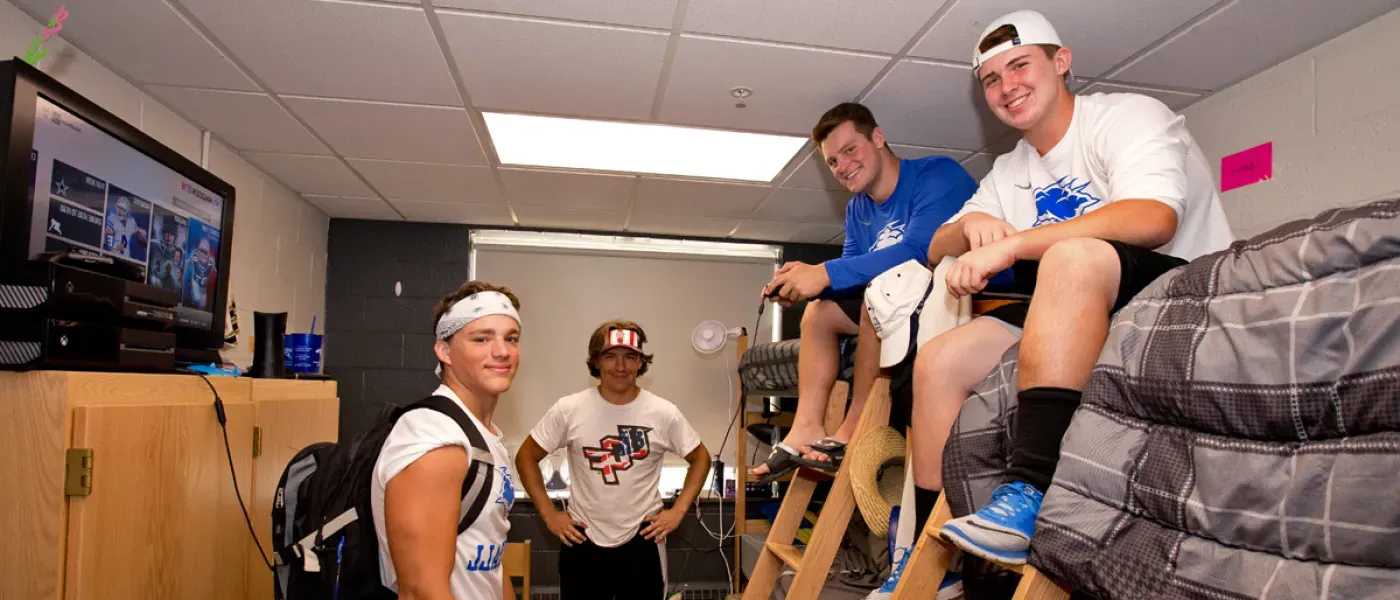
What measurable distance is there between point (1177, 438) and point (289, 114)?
127 inches

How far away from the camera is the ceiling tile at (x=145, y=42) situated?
2240 mm

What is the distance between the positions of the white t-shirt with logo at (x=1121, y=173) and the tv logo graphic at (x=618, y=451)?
2.34 m

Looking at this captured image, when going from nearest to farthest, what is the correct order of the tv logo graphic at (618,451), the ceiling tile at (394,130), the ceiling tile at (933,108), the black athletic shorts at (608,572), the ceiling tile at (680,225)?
the ceiling tile at (933,108) < the ceiling tile at (394,130) < the black athletic shorts at (608,572) < the tv logo graphic at (618,451) < the ceiling tile at (680,225)

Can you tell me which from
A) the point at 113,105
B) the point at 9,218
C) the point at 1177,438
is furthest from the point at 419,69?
the point at 1177,438

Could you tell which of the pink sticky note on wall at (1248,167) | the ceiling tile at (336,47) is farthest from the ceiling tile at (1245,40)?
the ceiling tile at (336,47)

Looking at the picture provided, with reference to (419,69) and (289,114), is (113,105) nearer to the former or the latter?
(289,114)

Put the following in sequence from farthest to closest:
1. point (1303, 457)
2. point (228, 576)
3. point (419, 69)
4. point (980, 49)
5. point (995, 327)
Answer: point (419, 69) < point (228, 576) < point (980, 49) < point (995, 327) < point (1303, 457)

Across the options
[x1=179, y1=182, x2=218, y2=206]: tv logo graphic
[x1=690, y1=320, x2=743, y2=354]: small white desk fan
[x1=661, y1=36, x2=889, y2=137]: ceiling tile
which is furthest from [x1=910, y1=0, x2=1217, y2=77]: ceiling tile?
[x1=690, y1=320, x2=743, y2=354]: small white desk fan

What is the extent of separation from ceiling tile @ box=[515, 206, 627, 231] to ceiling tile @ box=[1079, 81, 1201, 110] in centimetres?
276

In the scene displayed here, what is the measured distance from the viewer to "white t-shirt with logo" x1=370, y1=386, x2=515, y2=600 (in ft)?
5.37

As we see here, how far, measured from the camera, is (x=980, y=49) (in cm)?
199

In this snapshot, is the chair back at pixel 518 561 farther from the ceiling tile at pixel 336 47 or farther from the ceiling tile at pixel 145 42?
the ceiling tile at pixel 145 42

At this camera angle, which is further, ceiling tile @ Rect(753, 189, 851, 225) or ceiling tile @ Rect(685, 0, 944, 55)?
ceiling tile @ Rect(753, 189, 851, 225)

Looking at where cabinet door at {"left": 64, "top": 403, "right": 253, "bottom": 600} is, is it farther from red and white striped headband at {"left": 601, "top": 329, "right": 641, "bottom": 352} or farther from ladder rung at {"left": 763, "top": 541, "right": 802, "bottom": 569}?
red and white striped headband at {"left": 601, "top": 329, "right": 641, "bottom": 352}
